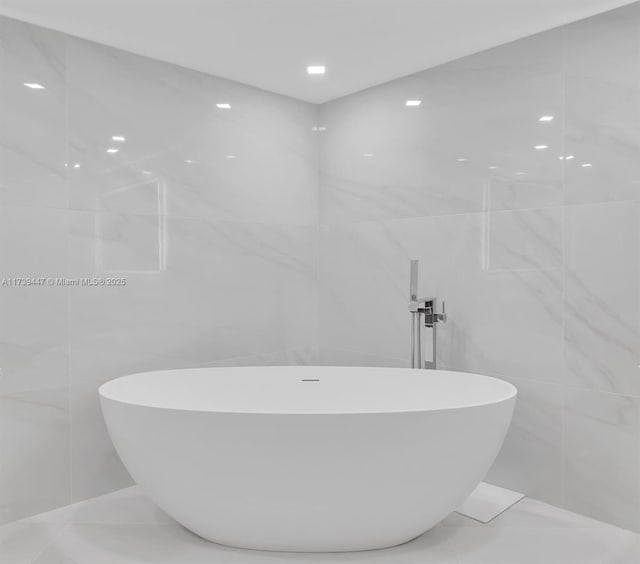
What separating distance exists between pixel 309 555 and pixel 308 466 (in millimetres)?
432

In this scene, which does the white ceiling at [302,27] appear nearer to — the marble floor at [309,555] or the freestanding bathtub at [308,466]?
the freestanding bathtub at [308,466]

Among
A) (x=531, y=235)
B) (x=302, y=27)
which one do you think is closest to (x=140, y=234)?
(x=302, y=27)

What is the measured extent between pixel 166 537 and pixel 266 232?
168cm

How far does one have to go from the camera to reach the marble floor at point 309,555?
2.08 meters

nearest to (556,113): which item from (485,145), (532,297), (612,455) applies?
(485,145)

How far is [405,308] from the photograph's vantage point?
3131mm

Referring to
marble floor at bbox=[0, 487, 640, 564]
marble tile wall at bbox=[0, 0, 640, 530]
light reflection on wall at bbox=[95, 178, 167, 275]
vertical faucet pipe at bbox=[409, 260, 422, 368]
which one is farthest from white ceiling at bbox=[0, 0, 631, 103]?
marble floor at bbox=[0, 487, 640, 564]

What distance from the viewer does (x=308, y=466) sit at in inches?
73.7

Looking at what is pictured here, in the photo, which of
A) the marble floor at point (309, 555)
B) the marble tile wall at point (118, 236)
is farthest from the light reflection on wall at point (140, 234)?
the marble floor at point (309, 555)

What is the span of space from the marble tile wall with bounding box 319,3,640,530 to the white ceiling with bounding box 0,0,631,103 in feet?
0.61

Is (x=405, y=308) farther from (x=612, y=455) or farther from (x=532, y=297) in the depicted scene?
(x=612, y=455)

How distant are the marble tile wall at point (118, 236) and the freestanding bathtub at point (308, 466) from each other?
0.49 m

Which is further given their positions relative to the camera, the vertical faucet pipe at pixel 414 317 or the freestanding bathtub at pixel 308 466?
the vertical faucet pipe at pixel 414 317

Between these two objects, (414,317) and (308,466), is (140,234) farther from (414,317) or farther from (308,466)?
(308,466)
